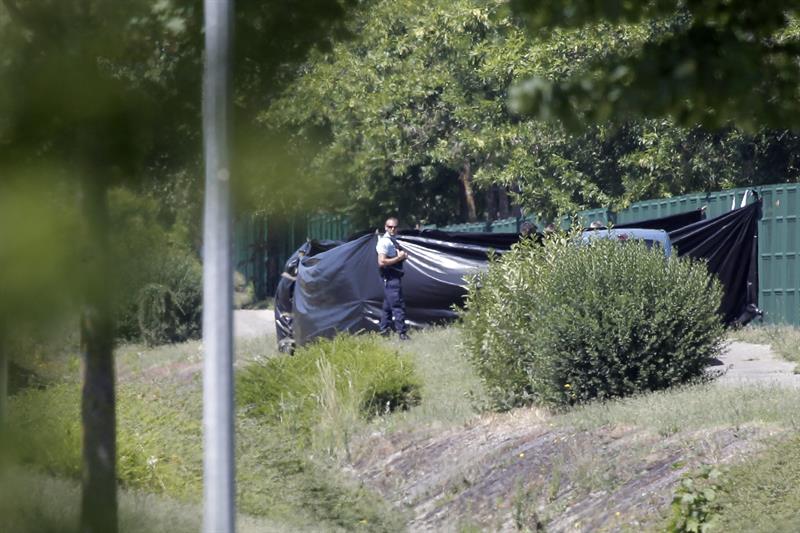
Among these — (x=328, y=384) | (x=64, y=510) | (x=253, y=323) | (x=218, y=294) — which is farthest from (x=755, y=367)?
(x=253, y=323)

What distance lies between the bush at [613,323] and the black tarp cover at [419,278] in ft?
18.5

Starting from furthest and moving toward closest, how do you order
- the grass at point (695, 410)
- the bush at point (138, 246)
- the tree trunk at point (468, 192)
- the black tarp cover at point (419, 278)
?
the tree trunk at point (468, 192), the black tarp cover at point (419, 278), the grass at point (695, 410), the bush at point (138, 246)

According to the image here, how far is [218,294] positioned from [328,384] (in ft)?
29.1

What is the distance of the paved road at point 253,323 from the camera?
2152cm

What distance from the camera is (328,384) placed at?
12.9m

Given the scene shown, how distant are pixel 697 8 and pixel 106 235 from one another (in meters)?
2.49

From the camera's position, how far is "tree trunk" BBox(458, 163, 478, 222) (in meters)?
29.3

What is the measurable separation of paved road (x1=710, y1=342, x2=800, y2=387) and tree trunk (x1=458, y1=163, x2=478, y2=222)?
14.0 meters

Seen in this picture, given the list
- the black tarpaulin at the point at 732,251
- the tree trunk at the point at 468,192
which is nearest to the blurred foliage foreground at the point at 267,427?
the black tarpaulin at the point at 732,251

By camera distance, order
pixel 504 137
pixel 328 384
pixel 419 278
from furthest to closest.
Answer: pixel 504 137, pixel 419 278, pixel 328 384

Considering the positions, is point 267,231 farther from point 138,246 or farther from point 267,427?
point 267,427

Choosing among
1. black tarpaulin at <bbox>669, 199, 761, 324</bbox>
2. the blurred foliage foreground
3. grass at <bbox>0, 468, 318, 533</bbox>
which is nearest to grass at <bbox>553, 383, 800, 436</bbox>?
the blurred foliage foreground

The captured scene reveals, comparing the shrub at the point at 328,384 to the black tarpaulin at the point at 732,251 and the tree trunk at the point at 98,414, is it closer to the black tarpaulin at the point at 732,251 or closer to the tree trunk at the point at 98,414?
the black tarpaulin at the point at 732,251

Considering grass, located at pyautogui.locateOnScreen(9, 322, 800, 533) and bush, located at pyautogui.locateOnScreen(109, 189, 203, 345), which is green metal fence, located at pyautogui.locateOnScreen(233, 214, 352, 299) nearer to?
bush, located at pyautogui.locateOnScreen(109, 189, 203, 345)
